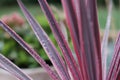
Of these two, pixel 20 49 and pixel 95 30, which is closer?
pixel 95 30

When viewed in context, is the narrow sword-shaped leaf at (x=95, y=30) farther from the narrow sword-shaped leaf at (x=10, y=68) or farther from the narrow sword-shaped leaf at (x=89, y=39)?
the narrow sword-shaped leaf at (x=10, y=68)

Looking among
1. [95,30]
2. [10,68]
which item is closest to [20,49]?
[10,68]

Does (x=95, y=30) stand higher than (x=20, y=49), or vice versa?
(x=95, y=30)

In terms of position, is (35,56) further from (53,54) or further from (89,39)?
(89,39)

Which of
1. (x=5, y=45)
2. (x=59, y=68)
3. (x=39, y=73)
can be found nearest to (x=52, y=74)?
(x=59, y=68)

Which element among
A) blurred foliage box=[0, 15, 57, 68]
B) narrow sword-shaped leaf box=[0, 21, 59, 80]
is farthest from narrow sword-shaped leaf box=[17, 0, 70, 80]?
blurred foliage box=[0, 15, 57, 68]

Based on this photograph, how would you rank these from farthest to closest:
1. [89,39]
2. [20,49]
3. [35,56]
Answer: [20,49], [35,56], [89,39]

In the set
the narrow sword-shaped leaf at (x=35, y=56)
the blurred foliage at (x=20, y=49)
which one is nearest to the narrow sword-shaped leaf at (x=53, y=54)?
the narrow sword-shaped leaf at (x=35, y=56)

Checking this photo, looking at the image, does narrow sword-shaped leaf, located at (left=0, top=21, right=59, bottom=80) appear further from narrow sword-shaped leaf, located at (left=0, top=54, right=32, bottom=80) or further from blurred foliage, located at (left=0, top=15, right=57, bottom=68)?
blurred foliage, located at (left=0, top=15, right=57, bottom=68)

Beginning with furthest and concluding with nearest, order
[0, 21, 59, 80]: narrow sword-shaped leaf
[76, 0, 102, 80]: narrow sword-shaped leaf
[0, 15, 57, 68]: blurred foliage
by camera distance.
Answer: [0, 15, 57, 68]: blurred foliage < [0, 21, 59, 80]: narrow sword-shaped leaf < [76, 0, 102, 80]: narrow sword-shaped leaf

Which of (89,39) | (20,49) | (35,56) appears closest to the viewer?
(89,39)

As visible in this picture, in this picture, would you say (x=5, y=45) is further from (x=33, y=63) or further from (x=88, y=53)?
(x=88, y=53)
